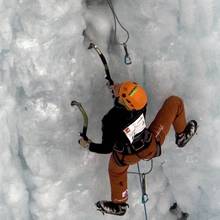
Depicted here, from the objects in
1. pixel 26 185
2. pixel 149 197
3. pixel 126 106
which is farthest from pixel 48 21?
pixel 149 197

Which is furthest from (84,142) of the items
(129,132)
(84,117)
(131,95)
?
(131,95)

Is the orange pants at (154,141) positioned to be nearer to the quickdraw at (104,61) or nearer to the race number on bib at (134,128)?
the race number on bib at (134,128)

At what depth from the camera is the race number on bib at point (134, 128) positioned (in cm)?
328

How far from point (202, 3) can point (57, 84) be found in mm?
1025

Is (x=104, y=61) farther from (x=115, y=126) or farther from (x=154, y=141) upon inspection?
(x=154, y=141)

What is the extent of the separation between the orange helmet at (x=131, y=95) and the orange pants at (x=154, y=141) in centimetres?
33

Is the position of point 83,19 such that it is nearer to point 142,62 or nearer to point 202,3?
point 142,62

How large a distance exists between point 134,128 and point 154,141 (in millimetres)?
256

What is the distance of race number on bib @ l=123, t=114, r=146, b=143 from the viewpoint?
328cm

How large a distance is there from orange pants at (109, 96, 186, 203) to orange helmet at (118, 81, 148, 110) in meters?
0.33

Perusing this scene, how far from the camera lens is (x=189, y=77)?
3639mm

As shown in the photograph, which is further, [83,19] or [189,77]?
[189,77]

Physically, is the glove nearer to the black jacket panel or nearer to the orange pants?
the black jacket panel

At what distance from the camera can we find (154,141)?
3490 millimetres
